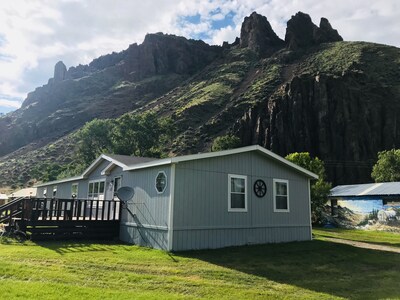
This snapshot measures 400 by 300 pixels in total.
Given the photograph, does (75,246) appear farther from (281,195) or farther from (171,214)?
(281,195)

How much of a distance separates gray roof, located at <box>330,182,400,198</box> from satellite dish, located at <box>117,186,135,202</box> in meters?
18.8

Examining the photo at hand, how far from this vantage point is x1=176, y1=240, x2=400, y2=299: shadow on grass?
307 inches

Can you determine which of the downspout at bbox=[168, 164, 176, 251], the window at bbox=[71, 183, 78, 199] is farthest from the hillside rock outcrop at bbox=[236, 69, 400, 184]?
the downspout at bbox=[168, 164, 176, 251]

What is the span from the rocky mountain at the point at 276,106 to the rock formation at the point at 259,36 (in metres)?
0.39

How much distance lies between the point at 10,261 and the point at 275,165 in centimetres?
974

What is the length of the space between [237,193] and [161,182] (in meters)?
2.82

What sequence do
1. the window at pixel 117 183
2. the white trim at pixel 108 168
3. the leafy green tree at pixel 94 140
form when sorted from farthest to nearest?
the leafy green tree at pixel 94 140, the white trim at pixel 108 168, the window at pixel 117 183

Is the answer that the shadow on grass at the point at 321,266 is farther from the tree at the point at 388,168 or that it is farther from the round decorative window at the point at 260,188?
the tree at the point at 388,168

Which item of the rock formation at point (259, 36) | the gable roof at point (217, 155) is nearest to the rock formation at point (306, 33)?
the rock formation at point (259, 36)

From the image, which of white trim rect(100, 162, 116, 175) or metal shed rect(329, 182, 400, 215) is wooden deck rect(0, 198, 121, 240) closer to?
white trim rect(100, 162, 116, 175)

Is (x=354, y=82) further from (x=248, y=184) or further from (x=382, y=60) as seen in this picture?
(x=248, y=184)

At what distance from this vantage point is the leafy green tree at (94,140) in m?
47.9

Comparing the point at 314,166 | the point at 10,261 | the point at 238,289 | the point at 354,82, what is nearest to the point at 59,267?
the point at 10,261

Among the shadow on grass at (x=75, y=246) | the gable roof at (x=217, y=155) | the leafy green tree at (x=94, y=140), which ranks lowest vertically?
the shadow on grass at (x=75, y=246)
